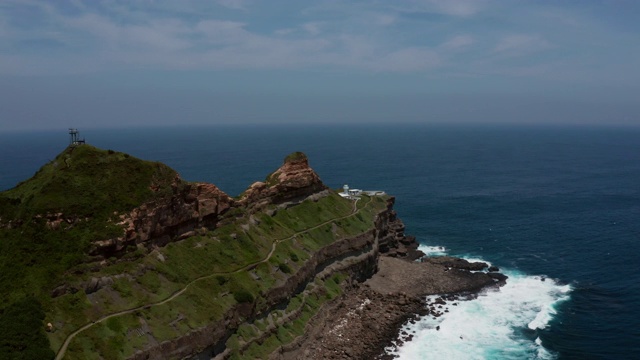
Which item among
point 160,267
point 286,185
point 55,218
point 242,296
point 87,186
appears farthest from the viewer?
point 286,185

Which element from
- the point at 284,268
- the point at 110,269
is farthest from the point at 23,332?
the point at 284,268

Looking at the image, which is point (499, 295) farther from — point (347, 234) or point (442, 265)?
point (347, 234)

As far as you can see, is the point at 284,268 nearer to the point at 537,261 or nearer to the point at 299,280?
the point at 299,280

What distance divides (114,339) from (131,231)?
1423 centimetres

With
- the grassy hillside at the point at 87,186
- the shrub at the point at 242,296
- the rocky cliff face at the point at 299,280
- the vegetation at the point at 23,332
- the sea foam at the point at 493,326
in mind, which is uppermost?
the grassy hillside at the point at 87,186

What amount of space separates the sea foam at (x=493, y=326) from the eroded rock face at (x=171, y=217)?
109 ft

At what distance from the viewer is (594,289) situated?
8644 centimetres

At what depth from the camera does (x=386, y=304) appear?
7906cm

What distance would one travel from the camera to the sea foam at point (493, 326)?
2594 inches

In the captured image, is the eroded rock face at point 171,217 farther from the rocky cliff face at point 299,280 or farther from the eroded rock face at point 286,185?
the rocky cliff face at point 299,280

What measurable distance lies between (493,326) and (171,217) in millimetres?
51729

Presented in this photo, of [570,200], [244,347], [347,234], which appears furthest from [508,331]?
Result: [570,200]

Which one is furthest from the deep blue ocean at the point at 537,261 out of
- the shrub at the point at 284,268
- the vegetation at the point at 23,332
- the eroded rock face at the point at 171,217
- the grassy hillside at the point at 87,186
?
the vegetation at the point at 23,332

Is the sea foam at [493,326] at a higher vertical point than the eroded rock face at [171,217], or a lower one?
lower
